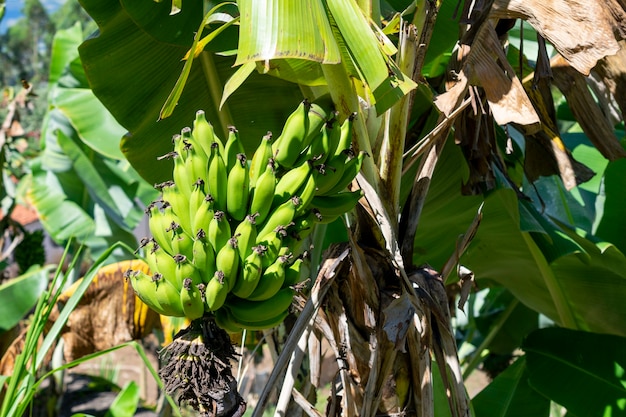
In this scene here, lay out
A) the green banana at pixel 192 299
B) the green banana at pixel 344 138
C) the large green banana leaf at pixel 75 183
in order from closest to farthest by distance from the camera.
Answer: the green banana at pixel 192 299, the green banana at pixel 344 138, the large green banana leaf at pixel 75 183

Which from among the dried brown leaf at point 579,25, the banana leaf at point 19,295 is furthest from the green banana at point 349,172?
the banana leaf at point 19,295

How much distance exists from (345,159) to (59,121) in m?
3.10

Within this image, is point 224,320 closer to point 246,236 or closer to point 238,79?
point 246,236

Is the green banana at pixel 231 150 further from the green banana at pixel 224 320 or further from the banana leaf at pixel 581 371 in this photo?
the banana leaf at pixel 581 371

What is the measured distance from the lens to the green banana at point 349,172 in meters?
1.07

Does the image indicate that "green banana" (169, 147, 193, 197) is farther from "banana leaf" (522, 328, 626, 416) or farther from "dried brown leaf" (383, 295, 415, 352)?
"banana leaf" (522, 328, 626, 416)

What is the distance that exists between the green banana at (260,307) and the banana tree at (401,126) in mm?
85

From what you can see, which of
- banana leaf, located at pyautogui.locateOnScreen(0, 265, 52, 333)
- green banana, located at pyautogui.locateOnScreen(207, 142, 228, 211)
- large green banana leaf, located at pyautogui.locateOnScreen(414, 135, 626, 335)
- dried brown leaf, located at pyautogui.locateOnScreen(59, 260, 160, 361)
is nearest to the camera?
green banana, located at pyautogui.locateOnScreen(207, 142, 228, 211)

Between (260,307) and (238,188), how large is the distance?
0.19 meters

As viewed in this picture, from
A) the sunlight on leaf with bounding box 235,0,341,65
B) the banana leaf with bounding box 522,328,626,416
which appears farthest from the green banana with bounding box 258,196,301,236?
the banana leaf with bounding box 522,328,626,416

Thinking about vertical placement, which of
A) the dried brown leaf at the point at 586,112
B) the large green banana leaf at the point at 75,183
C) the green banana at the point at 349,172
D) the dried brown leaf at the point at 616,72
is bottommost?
the large green banana leaf at the point at 75,183

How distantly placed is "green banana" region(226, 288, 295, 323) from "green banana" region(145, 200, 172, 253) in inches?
5.5

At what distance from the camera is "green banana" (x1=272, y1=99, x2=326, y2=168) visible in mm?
1014

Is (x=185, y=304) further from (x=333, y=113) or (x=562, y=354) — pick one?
(x=562, y=354)
